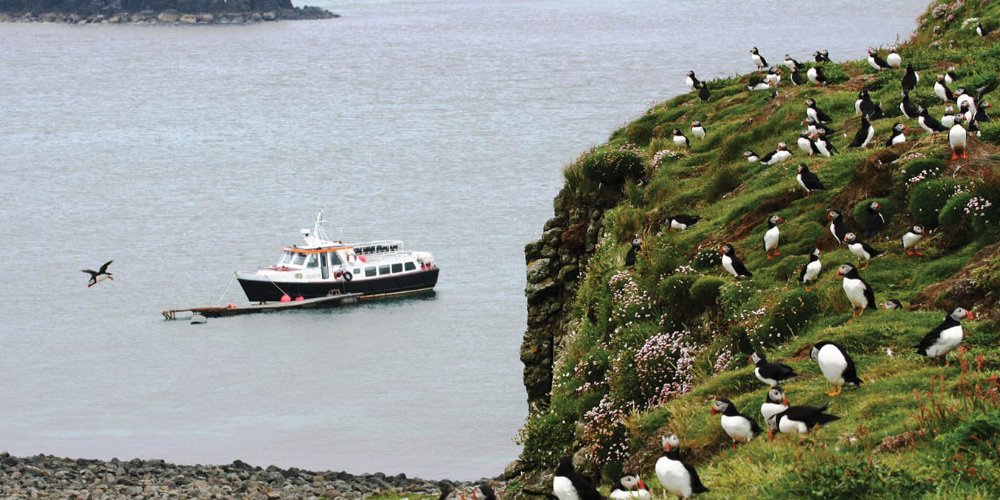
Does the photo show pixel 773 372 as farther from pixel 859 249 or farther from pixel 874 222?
pixel 874 222

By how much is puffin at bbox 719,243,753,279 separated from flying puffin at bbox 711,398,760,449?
6.56 meters

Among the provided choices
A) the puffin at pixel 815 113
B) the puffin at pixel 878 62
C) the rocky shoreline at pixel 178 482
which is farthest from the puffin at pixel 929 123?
the rocky shoreline at pixel 178 482

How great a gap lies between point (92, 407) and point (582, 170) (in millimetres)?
39070

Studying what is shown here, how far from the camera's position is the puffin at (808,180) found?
25.4 meters

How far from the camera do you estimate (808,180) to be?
1001 inches

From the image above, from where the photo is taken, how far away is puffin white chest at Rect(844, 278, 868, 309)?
19812 mm

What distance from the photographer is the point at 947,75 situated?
31.3 meters

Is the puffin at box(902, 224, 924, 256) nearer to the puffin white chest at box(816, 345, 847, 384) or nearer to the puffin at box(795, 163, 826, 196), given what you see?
the puffin at box(795, 163, 826, 196)

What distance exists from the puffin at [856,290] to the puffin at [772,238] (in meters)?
3.66

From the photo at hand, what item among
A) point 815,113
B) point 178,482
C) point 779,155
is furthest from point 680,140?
point 178,482

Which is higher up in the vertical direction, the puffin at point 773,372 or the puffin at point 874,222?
the puffin at point 874,222

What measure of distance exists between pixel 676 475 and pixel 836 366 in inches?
125

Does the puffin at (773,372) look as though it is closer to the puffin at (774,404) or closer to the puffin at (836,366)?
the puffin at (836,366)

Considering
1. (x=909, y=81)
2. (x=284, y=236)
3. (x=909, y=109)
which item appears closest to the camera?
(x=909, y=109)
